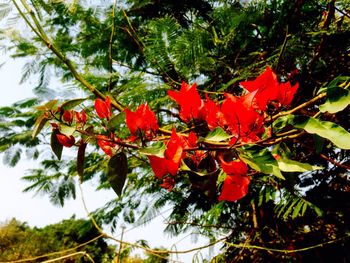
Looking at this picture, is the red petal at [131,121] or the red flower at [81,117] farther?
the red flower at [81,117]

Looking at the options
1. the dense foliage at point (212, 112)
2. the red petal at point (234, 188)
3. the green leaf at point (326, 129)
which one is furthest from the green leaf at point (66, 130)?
the green leaf at point (326, 129)

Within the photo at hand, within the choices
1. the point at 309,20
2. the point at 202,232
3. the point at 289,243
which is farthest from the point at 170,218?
the point at 309,20

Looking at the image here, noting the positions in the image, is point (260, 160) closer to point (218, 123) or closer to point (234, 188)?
point (234, 188)

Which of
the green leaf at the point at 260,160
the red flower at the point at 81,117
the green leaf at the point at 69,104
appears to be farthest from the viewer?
the red flower at the point at 81,117

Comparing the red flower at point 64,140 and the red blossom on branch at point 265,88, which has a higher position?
the red blossom on branch at point 265,88

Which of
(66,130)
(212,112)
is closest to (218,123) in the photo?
(212,112)

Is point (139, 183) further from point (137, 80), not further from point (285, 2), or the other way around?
point (285, 2)

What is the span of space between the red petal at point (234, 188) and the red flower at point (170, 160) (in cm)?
12

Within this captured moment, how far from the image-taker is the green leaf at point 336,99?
61 cm

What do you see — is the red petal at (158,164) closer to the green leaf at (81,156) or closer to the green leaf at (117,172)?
the green leaf at (117,172)

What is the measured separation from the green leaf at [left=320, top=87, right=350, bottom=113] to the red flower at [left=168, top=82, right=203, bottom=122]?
29 centimetres

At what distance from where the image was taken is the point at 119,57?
2650mm

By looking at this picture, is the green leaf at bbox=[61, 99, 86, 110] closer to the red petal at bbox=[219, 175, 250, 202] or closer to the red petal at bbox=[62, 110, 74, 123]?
the red petal at bbox=[62, 110, 74, 123]

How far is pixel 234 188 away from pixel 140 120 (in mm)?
255
